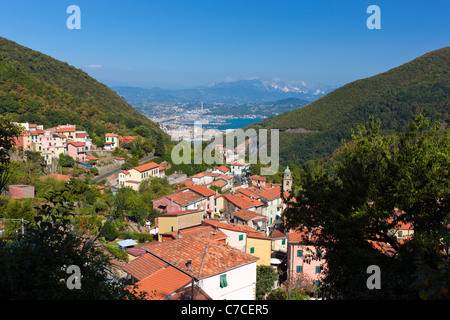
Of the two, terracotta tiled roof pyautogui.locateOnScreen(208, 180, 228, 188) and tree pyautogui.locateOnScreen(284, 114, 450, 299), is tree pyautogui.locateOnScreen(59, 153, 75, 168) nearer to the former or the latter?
terracotta tiled roof pyautogui.locateOnScreen(208, 180, 228, 188)

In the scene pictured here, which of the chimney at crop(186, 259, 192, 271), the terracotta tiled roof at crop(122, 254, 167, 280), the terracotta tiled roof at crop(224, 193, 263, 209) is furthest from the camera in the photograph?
the terracotta tiled roof at crop(224, 193, 263, 209)

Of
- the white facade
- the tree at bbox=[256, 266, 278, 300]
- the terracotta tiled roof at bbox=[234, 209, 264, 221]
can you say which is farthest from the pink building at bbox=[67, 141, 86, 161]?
the white facade

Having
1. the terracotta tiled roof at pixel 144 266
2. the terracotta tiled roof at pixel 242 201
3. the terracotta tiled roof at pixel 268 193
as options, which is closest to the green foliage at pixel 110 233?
the terracotta tiled roof at pixel 144 266

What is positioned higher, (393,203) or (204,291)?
(393,203)

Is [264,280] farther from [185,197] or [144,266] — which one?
[185,197]
